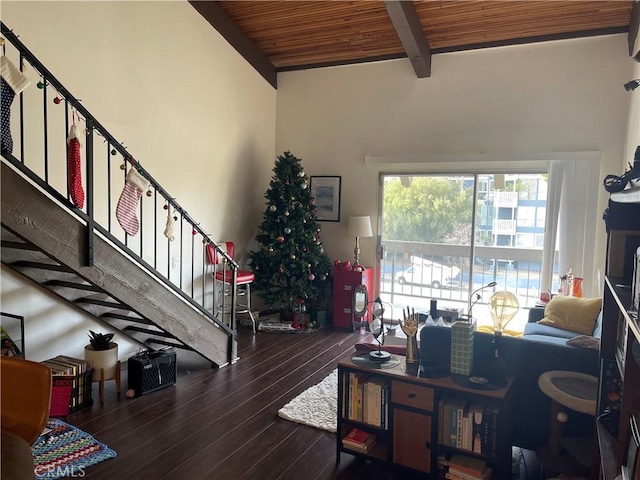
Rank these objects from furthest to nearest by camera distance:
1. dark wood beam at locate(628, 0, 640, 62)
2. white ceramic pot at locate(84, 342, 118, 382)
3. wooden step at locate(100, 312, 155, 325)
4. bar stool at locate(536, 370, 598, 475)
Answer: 1. dark wood beam at locate(628, 0, 640, 62)
2. wooden step at locate(100, 312, 155, 325)
3. white ceramic pot at locate(84, 342, 118, 382)
4. bar stool at locate(536, 370, 598, 475)

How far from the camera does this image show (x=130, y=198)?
11.9 feet

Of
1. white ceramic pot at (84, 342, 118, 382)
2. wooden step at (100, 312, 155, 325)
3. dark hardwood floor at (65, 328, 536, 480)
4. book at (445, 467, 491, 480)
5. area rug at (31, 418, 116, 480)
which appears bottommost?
dark hardwood floor at (65, 328, 536, 480)

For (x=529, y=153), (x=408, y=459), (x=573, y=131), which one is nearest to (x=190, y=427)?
(x=408, y=459)

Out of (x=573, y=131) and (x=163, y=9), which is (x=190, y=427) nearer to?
(x=163, y=9)

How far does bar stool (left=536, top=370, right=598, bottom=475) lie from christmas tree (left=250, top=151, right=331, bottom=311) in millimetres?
3695

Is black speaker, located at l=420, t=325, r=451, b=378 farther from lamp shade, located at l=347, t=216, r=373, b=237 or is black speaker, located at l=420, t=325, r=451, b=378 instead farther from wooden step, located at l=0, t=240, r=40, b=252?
lamp shade, located at l=347, t=216, r=373, b=237

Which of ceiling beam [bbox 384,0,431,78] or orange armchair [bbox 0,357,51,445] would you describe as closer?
orange armchair [bbox 0,357,51,445]

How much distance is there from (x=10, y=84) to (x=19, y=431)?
1955mm

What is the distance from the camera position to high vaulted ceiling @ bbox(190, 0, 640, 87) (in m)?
4.77

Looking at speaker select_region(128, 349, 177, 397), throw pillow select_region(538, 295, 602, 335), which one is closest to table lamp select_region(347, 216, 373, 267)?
throw pillow select_region(538, 295, 602, 335)

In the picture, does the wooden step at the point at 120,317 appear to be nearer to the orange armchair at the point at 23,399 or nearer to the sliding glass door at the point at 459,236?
the orange armchair at the point at 23,399

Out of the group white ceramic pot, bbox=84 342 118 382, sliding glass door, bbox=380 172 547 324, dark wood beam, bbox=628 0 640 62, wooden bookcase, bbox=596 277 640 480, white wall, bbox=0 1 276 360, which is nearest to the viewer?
wooden bookcase, bbox=596 277 640 480

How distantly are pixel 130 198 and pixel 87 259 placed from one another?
68 centimetres

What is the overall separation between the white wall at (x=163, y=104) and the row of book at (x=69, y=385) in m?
0.61
